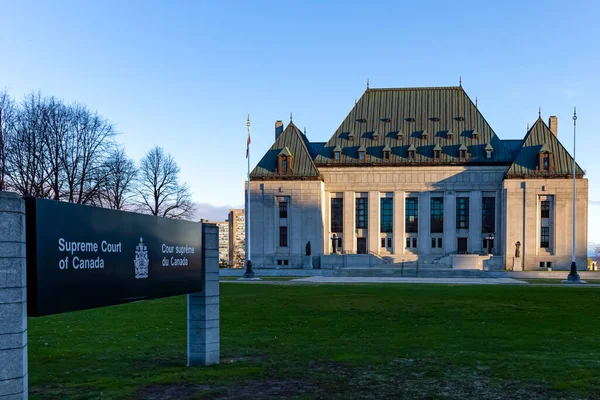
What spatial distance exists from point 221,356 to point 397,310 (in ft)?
37.0

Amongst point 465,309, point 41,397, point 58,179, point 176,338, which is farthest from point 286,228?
point 41,397

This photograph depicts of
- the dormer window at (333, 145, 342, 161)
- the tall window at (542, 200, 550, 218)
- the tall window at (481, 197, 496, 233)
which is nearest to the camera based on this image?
the tall window at (542, 200, 550, 218)

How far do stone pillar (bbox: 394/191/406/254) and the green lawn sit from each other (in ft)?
180

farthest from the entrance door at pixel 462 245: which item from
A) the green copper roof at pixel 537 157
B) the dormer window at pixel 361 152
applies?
the dormer window at pixel 361 152

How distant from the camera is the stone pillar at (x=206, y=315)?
12.2 metres

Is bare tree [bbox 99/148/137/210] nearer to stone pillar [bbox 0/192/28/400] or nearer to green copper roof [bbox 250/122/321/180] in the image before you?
green copper roof [bbox 250/122/321/180]

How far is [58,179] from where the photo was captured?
52375mm

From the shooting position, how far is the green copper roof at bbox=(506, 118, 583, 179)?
73938 millimetres

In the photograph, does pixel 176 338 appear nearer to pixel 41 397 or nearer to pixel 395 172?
pixel 41 397

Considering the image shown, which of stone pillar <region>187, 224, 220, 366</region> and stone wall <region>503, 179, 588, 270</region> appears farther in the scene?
stone wall <region>503, 179, 588, 270</region>

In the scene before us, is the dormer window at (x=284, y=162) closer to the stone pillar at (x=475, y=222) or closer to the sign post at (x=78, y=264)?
the stone pillar at (x=475, y=222)

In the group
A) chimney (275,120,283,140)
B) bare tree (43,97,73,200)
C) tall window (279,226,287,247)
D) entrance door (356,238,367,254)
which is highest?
chimney (275,120,283,140)

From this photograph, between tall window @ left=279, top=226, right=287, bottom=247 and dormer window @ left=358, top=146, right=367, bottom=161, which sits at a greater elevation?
dormer window @ left=358, top=146, right=367, bottom=161

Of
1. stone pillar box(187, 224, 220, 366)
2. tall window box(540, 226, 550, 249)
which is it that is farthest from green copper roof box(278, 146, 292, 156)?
stone pillar box(187, 224, 220, 366)
